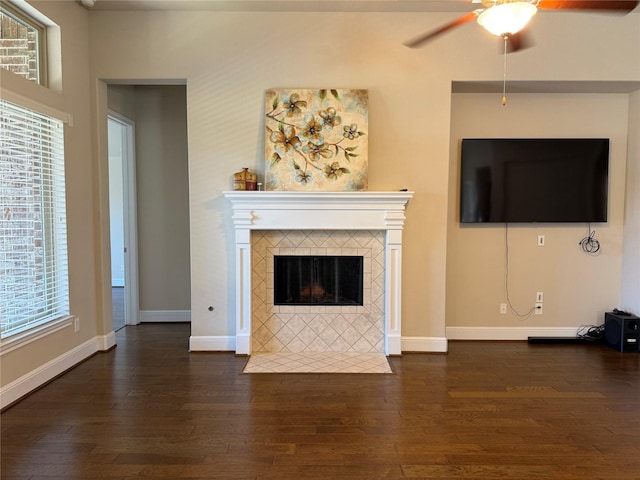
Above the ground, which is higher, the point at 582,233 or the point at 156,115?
the point at 156,115

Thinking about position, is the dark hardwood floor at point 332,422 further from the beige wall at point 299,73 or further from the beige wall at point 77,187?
the beige wall at point 299,73

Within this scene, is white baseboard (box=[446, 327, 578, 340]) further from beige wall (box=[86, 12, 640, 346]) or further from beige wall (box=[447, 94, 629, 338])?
beige wall (box=[86, 12, 640, 346])

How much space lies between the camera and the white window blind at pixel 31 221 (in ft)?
9.52

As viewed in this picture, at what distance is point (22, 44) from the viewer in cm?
319

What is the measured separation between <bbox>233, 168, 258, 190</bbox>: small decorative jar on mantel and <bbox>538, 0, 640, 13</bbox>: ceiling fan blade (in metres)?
2.49

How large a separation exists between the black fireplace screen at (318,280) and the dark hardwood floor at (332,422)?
765 millimetres

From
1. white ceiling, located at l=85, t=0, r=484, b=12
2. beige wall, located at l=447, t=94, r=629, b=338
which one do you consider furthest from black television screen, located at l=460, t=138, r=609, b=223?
white ceiling, located at l=85, t=0, r=484, b=12

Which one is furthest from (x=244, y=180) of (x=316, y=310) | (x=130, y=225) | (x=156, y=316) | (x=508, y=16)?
(x=508, y=16)

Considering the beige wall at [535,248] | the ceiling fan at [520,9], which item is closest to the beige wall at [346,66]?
the beige wall at [535,248]

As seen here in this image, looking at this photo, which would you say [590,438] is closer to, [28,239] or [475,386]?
[475,386]

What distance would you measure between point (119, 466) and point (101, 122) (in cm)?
307

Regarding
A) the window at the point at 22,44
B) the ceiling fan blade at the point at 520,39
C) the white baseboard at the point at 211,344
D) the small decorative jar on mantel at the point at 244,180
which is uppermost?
the window at the point at 22,44

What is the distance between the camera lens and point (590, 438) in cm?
246

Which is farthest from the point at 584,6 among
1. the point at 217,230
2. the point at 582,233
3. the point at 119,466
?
the point at 119,466
